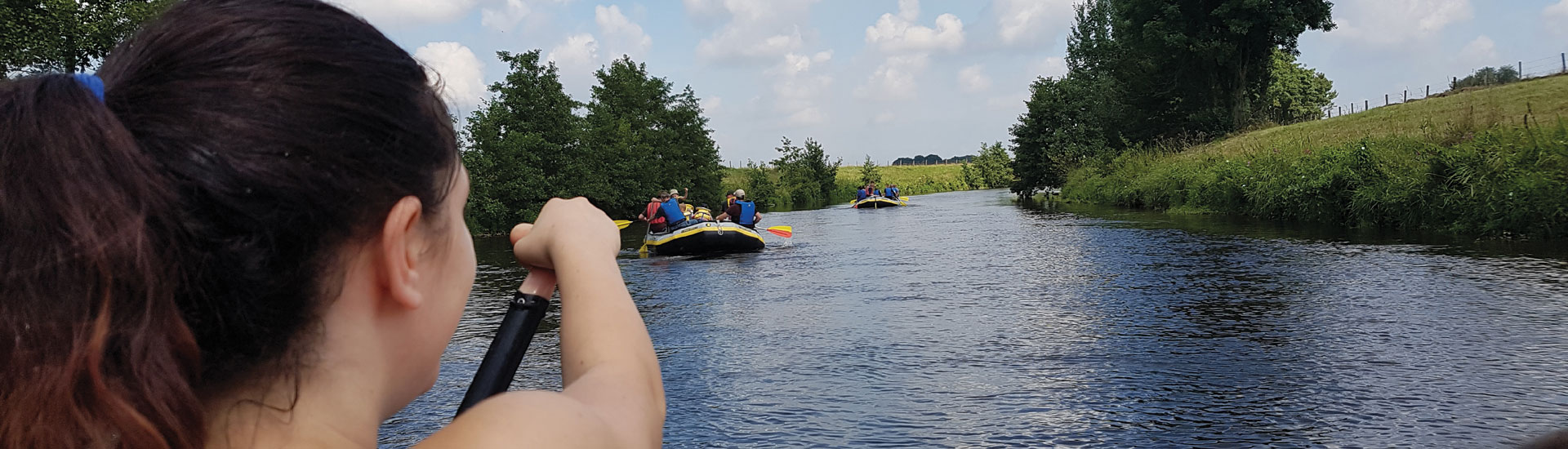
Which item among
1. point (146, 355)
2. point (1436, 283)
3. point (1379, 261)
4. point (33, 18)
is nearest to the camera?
point (146, 355)

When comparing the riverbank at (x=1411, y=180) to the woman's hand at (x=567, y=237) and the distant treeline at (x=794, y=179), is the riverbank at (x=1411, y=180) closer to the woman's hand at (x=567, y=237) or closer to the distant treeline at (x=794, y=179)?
the woman's hand at (x=567, y=237)

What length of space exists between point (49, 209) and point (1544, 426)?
5.50m

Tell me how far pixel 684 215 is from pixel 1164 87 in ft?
108

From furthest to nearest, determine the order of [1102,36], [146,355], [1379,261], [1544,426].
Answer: [1102,36] < [1379,261] < [1544,426] < [146,355]

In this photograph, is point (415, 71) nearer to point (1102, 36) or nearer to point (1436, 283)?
→ point (1436, 283)

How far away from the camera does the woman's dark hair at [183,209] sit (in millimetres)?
856

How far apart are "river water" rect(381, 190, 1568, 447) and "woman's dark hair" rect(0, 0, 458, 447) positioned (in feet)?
14.0

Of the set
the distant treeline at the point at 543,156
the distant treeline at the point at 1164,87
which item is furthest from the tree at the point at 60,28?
the distant treeline at the point at 1164,87

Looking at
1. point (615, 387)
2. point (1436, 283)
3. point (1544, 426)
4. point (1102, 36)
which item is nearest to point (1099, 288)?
point (1436, 283)

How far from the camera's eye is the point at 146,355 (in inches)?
33.9

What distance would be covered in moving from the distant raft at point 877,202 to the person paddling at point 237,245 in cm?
4165

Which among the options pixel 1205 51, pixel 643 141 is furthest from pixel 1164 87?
pixel 643 141

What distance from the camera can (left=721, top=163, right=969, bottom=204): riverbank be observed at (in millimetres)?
76688

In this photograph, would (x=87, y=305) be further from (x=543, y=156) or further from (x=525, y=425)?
(x=543, y=156)
